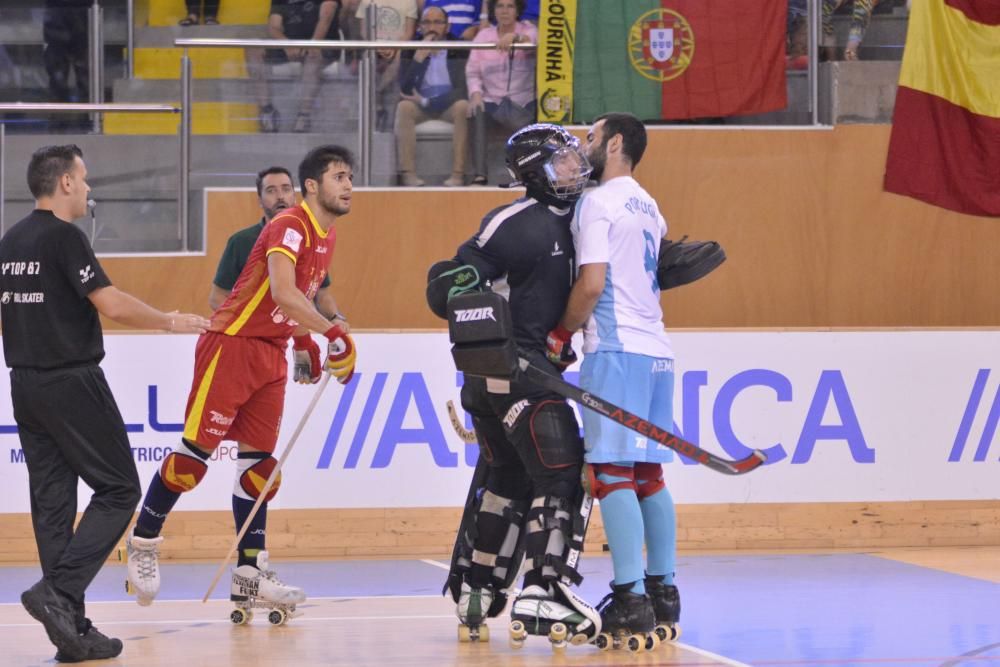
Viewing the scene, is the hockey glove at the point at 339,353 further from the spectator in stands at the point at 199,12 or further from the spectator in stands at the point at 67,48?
the spectator in stands at the point at 199,12

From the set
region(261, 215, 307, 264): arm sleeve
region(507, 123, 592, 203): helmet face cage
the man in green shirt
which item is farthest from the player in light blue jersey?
the man in green shirt

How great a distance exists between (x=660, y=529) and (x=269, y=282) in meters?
2.20

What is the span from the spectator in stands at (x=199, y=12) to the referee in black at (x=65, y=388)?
6148mm

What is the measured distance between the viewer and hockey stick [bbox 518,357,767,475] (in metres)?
6.45

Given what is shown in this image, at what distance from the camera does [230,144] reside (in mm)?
11547

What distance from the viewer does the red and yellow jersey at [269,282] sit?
7.46 meters

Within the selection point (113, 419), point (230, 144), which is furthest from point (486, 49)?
point (113, 419)

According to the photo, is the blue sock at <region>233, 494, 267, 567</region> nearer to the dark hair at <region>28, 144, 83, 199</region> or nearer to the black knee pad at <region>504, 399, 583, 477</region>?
the black knee pad at <region>504, 399, 583, 477</region>

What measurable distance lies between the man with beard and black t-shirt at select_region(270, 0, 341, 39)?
4.62m

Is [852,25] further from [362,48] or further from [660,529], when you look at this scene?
[660,529]

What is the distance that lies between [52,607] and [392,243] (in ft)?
19.2

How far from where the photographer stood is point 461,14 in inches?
489

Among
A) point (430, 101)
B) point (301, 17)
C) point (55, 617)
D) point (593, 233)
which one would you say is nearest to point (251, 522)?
point (55, 617)

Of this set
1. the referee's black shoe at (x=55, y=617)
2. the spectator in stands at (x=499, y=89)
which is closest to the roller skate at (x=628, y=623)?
the referee's black shoe at (x=55, y=617)
